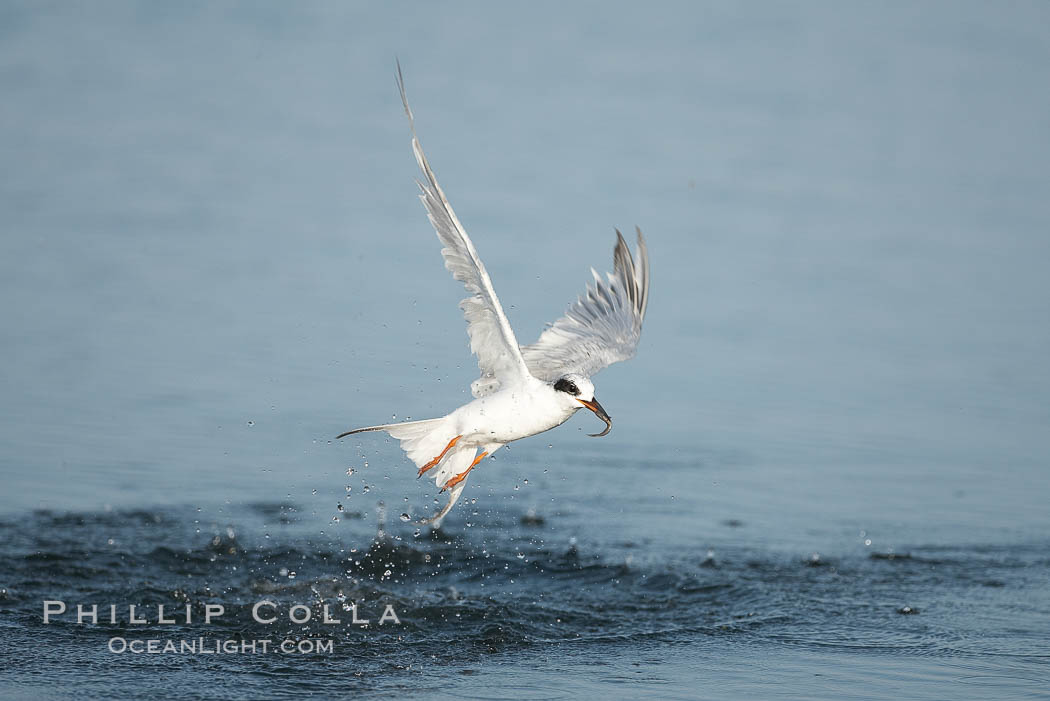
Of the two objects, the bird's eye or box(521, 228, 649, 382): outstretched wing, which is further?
box(521, 228, 649, 382): outstretched wing

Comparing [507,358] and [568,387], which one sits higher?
[507,358]

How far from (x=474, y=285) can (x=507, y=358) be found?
2.24ft

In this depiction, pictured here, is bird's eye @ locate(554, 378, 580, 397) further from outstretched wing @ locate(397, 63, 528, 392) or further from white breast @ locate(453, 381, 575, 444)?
outstretched wing @ locate(397, 63, 528, 392)

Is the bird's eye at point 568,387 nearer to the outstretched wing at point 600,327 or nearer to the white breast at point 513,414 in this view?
the white breast at point 513,414

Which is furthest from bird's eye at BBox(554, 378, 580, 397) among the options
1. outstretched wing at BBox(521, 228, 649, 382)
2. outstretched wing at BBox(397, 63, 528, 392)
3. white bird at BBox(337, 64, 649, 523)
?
outstretched wing at BBox(521, 228, 649, 382)

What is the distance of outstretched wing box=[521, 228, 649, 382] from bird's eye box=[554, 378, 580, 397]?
33.9 inches

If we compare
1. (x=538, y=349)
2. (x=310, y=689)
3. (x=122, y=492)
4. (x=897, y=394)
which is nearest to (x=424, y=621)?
(x=310, y=689)

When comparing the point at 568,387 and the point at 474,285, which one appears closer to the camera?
the point at 474,285

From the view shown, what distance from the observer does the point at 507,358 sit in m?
7.05

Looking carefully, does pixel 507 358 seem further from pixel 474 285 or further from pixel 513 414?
pixel 474 285

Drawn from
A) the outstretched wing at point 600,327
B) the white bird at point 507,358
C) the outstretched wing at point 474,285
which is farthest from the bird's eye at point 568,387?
the outstretched wing at point 600,327

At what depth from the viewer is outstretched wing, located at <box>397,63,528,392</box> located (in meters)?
6.21

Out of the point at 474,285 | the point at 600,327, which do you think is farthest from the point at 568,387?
the point at 600,327

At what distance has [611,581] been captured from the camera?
846 centimetres
